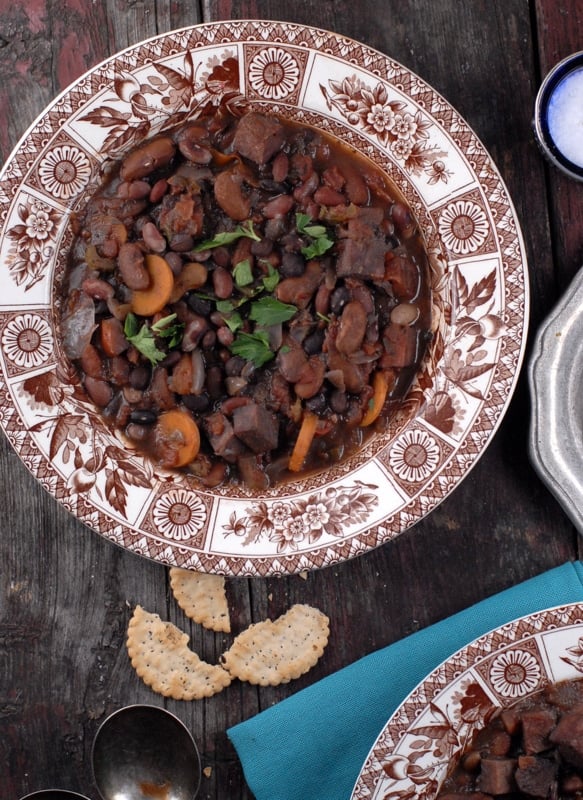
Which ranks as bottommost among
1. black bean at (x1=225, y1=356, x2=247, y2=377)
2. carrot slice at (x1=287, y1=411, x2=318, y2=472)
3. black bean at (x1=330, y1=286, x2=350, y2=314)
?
carrot slice at (x1=287, y1=411, x2=318, y2=472)

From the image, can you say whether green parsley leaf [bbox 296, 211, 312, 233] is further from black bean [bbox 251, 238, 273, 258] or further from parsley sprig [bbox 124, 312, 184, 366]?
parsley sprig [bbox 124, 312, 184, 366]

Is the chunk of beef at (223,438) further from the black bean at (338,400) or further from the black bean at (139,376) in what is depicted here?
the black bean at (338,400)

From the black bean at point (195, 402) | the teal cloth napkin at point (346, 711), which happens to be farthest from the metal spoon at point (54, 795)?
the black bean at point (195, 402)

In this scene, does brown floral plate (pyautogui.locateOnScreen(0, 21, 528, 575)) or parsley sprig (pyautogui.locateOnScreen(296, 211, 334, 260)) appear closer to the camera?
brown floral plate (pyautogui.locateOnScreen(0, 21, 528, 575))

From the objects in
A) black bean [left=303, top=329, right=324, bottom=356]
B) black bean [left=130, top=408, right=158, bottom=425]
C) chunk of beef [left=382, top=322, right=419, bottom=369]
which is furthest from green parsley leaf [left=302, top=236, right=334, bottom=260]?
black bean [left=130, top=408, right=158, bottom=425]

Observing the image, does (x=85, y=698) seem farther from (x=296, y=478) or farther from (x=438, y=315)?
(x=438, y=315)

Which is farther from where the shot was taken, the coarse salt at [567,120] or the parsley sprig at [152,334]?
the coarse salt at [567,120]
